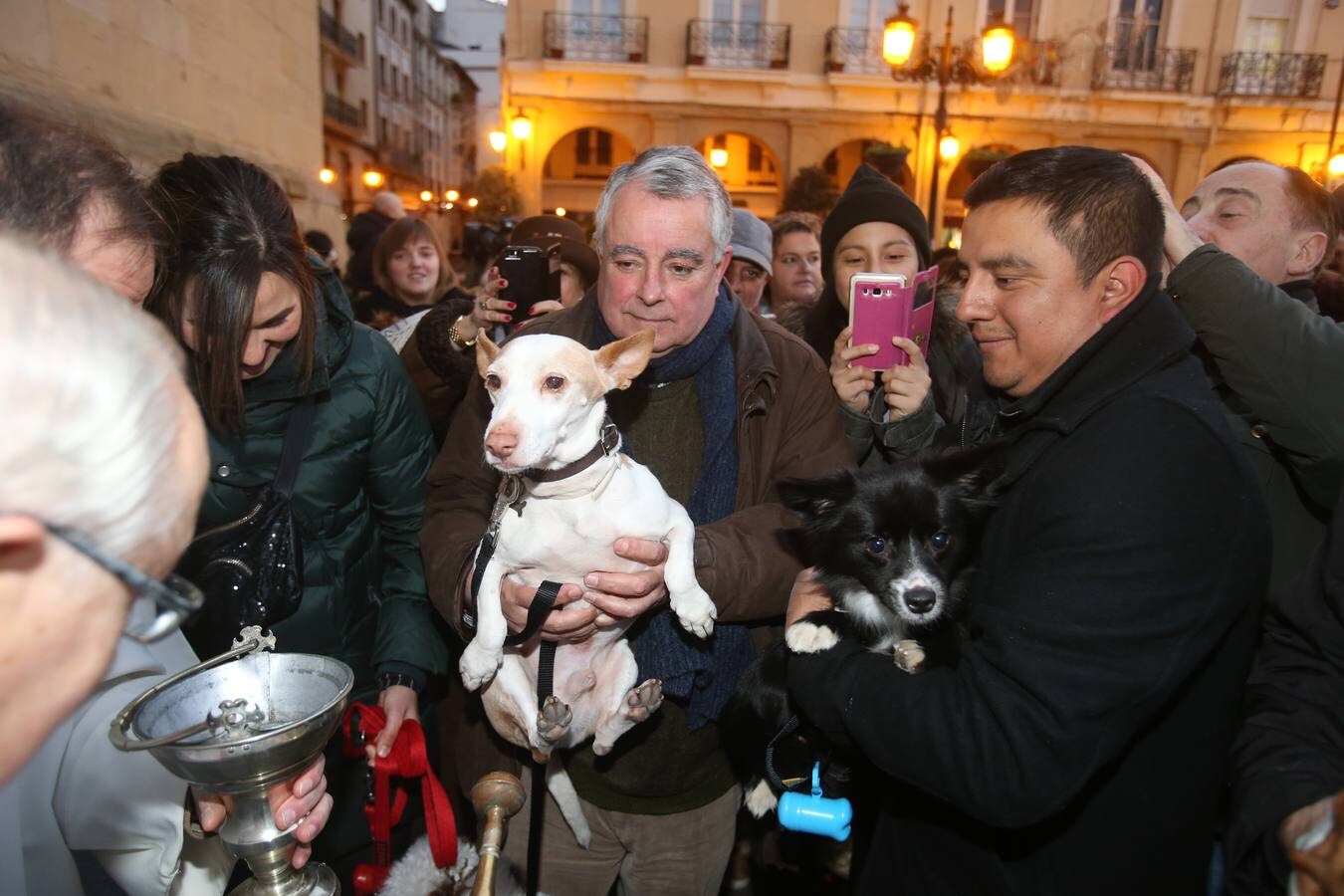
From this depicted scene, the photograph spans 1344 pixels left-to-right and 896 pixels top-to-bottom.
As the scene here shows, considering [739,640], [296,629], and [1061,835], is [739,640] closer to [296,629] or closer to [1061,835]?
[1061,835]

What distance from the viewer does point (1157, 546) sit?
125cm

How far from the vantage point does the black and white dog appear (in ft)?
6.20

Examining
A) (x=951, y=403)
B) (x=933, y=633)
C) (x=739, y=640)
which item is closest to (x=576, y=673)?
(x=739, y=640)

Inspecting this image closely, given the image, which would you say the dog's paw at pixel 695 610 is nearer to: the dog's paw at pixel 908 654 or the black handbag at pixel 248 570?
the dog's paw at pixel 908 654

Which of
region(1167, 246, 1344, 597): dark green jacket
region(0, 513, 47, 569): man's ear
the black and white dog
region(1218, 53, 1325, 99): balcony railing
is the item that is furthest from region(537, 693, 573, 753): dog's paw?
region(1218, 53, 1325, 99): balcony railing

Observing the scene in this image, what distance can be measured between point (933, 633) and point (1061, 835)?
23.2 inches

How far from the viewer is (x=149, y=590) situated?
2.44 feet

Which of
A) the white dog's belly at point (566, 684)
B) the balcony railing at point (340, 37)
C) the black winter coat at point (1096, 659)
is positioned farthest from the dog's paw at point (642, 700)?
the balcony railing at point (340, 37)

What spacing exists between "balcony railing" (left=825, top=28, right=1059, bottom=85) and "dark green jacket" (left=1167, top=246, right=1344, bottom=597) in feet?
70.7

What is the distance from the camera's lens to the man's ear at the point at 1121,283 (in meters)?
1.55

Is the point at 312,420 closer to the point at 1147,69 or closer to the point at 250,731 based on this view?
the point at 250,731

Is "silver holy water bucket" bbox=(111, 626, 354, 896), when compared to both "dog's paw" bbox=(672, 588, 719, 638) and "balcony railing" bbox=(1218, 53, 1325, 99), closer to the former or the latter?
"dog's paw" bbox=(672, 588, 719, 638)

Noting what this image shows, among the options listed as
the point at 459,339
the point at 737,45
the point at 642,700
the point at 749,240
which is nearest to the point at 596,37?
the point at 737,45

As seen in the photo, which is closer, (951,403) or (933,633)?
(933,633)
